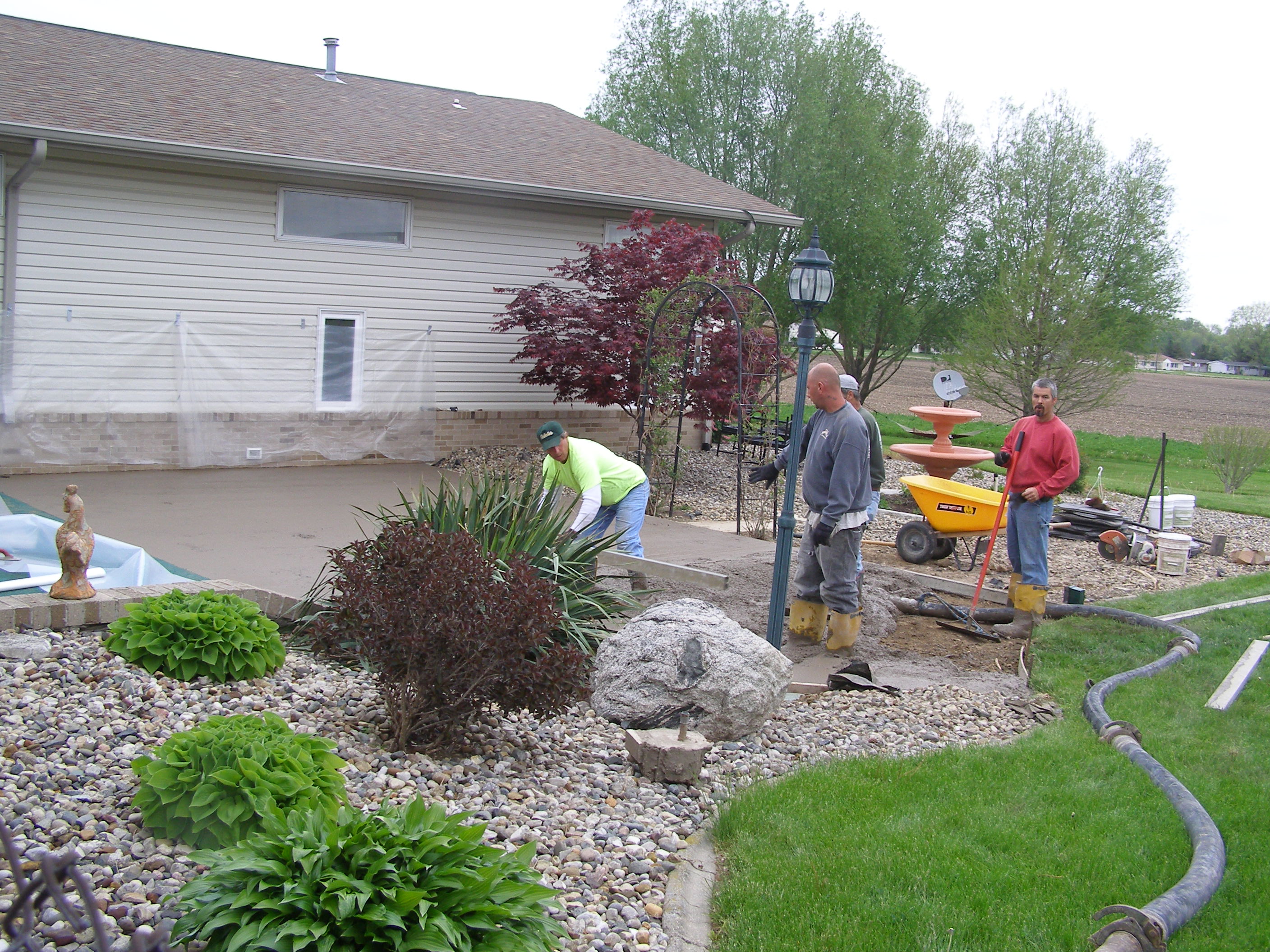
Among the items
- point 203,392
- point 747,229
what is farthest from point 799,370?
point 747,229

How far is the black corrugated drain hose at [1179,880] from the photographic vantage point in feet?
10.2

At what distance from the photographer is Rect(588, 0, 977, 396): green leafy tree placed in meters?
24.3

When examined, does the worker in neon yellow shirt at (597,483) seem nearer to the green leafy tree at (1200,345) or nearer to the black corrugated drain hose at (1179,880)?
the black corrugated drain hose at (1179,880)

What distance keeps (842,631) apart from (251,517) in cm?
545

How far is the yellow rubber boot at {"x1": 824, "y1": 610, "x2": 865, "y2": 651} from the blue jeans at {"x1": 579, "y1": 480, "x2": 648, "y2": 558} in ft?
4.79

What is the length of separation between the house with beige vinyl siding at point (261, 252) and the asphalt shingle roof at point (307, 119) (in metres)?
0.05

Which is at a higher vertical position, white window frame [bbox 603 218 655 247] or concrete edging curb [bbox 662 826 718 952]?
white window frame [bbox 603 218 655 247]

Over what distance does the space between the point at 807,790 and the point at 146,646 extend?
9.22 ft

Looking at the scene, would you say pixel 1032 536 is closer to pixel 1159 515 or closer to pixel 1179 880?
pixel 1179 880

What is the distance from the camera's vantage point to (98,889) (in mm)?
2893

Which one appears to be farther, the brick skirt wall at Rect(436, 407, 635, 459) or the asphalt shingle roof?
the brick skirt wall at Rect(436, 407, 635, 459)

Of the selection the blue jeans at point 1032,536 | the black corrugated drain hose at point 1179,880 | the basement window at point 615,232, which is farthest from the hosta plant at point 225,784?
the basement window at point 615,232

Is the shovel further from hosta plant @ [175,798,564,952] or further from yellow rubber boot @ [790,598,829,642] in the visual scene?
hosta plant @ [175,798,564,952]

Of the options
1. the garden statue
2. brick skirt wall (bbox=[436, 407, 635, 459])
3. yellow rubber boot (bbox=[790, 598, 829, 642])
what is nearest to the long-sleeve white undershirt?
yellow rubber boot (bbox=[790, 598, 829, 642])
